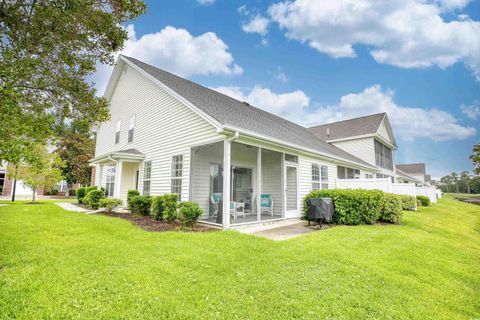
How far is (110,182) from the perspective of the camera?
43.7 feet

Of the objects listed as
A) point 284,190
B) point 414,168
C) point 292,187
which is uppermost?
point 414,168

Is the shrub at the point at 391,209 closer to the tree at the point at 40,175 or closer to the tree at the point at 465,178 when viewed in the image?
the tree at the point at 40,175

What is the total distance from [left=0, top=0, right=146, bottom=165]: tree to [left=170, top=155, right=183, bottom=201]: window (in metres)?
3.10

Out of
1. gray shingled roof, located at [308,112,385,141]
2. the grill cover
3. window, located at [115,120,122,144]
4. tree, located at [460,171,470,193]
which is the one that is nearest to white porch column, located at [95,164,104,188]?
window, located at [115,120,122,144]

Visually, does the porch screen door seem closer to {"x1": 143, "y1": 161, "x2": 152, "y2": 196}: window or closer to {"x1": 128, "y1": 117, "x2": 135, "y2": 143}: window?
{"x1": 143, "y1": 161, "x2": 152, "y2": 196}: window

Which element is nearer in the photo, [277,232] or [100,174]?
[277,232]

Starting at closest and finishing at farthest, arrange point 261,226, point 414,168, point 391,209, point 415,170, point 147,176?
point 261,226
point 391,209
point 147,176
point 415,170
point 414,168

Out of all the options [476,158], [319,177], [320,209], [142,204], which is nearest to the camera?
[320,209]

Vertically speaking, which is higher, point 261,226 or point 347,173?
point 347,173

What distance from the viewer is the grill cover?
7965 mm

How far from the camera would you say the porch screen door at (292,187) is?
10219mm

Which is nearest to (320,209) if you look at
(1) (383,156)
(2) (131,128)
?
(2) (131,128)

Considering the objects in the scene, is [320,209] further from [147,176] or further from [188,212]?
[147,176]

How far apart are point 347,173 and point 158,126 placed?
11.7m
